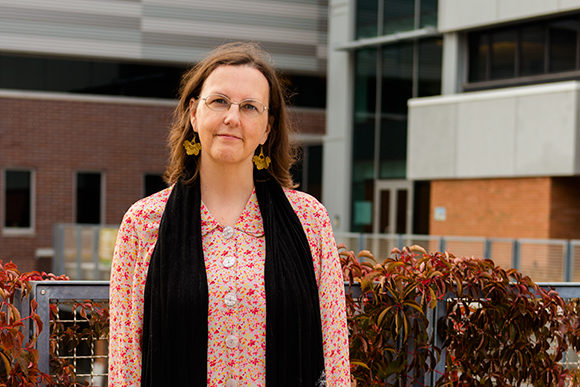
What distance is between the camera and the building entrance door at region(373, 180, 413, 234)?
831 inches

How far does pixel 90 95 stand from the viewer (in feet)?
75.2

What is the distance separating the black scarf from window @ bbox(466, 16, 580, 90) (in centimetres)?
1595

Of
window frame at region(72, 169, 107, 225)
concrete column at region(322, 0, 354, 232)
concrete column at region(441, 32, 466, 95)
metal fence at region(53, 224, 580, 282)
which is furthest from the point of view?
concrete column at region(322, 0, 354, 232)

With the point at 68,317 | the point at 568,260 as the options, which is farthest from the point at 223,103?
the point at 568,260

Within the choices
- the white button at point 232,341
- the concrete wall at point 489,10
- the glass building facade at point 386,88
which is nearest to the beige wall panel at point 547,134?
the concrete wall at point 489,10

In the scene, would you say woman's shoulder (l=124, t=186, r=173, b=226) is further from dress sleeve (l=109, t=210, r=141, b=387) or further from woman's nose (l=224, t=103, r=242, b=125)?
woman's nose (l=224, t=103, r=242, b=125)

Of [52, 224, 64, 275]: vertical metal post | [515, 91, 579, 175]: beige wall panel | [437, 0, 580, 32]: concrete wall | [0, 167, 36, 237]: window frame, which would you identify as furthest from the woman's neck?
[0, 167, 36, 237]: window frame

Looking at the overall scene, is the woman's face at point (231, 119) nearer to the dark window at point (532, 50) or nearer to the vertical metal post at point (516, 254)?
the vertical metal post at point (516, 254)

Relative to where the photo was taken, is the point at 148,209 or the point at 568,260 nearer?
the point at 148,209

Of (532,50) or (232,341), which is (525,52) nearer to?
(532,50)

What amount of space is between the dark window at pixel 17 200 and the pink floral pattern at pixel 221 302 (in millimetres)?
21042

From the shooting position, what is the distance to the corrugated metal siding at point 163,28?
72.5ft

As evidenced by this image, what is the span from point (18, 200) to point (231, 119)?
841 inches

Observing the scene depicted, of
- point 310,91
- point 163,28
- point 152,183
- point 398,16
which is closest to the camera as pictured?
point 398,16
